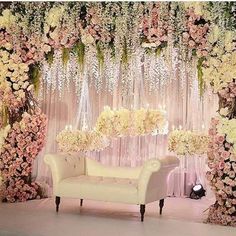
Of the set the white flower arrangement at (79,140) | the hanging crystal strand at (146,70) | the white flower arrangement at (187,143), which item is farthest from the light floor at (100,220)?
the hanging crystal strand at (146,70)

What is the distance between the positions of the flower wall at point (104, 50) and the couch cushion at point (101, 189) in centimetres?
86

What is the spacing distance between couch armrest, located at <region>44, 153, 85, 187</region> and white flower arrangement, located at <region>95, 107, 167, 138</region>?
0.82 metres

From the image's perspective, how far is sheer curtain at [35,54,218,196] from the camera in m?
7.97

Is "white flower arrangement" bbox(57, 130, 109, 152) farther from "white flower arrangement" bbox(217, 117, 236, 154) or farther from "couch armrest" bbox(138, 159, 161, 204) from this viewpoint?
"white flower arrangement" bbox(217, 117, 236, 154)

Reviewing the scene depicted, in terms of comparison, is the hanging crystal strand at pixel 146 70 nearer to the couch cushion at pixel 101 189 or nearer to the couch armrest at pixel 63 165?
the couch armrest at pixel 63 165

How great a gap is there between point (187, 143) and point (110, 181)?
59.2 inches

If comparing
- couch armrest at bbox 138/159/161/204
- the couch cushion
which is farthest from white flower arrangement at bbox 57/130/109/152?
couch armrest at bbox 138/159/161/204

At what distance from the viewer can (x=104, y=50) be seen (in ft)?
21.7

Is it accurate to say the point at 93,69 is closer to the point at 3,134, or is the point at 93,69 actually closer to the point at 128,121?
the point at 128,121

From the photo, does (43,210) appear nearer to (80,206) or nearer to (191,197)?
(80,206)

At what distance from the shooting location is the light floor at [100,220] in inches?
201

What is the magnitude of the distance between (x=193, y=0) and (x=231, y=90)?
1086mm

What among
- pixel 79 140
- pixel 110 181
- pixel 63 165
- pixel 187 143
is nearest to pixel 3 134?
pixel 63 165

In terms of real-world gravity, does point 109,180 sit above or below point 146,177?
below
